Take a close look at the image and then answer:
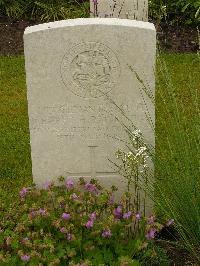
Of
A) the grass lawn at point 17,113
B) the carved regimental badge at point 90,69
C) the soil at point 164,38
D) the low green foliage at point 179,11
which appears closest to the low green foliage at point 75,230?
the carved regimental badge at point 90,69

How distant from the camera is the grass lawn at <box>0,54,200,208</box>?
5.39m

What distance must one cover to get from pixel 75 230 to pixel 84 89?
82cm

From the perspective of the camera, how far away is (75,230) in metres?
3.72

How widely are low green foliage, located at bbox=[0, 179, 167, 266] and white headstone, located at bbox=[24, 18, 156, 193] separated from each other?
198mm

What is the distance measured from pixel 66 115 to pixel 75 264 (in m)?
0.96

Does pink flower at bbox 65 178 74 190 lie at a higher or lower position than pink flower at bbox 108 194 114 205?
higher

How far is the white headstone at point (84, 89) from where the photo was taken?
3867 mm

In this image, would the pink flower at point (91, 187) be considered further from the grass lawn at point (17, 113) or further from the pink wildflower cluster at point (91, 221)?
the grass lawn at point (17, 113)

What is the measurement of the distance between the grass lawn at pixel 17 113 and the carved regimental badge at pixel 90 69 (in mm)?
656

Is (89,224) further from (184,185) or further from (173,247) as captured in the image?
(173,247)

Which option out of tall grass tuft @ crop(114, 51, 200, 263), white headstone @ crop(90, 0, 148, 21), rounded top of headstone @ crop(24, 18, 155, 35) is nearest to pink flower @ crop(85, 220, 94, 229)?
tall grass tuft @ crop(114, 51, 200, 263)

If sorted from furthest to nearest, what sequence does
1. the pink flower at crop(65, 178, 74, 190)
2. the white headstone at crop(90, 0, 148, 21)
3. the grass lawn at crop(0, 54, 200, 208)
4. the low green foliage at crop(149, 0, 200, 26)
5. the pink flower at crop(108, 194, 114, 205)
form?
the low green foliage at crop(149, 0, 200, 26), the white headstone at crop(90, 0, 148, 21), the grass lawn at crop(0, 54, 200, 208), the pink flower at crop(65, 178, 74, 190), the pink flower at crop(108, 194, 114, 205)

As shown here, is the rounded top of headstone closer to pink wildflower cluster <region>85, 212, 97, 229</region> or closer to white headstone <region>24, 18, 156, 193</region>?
white headstone <region>24, 18, 156, 193</region>

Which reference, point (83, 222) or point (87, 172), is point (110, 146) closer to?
point (87, 172)
